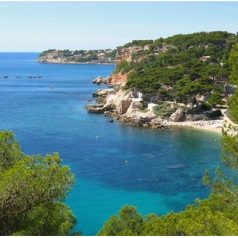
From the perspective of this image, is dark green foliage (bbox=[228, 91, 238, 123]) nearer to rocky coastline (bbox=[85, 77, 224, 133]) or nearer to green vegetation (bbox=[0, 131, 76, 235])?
green vegetation (bbox=[0, 131, 76, 235])

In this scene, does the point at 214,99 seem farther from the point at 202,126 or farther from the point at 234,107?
the point at 234,107

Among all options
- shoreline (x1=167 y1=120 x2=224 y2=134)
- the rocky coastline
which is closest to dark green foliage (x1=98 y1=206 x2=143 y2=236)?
shoreline (x1=167 y1=120 x2=224 y2=134)

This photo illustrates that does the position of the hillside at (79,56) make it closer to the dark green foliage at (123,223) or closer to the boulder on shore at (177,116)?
the boulder on shore at (177,116)

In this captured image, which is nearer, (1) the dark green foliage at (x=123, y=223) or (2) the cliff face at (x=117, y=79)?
(1) the dark green foliage at (x=123, y=223)

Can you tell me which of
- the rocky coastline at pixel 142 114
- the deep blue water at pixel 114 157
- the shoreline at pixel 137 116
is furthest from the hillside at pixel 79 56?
the rocky coastline at pixel 142 114

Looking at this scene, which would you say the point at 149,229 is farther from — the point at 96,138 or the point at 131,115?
the point at 131,115
